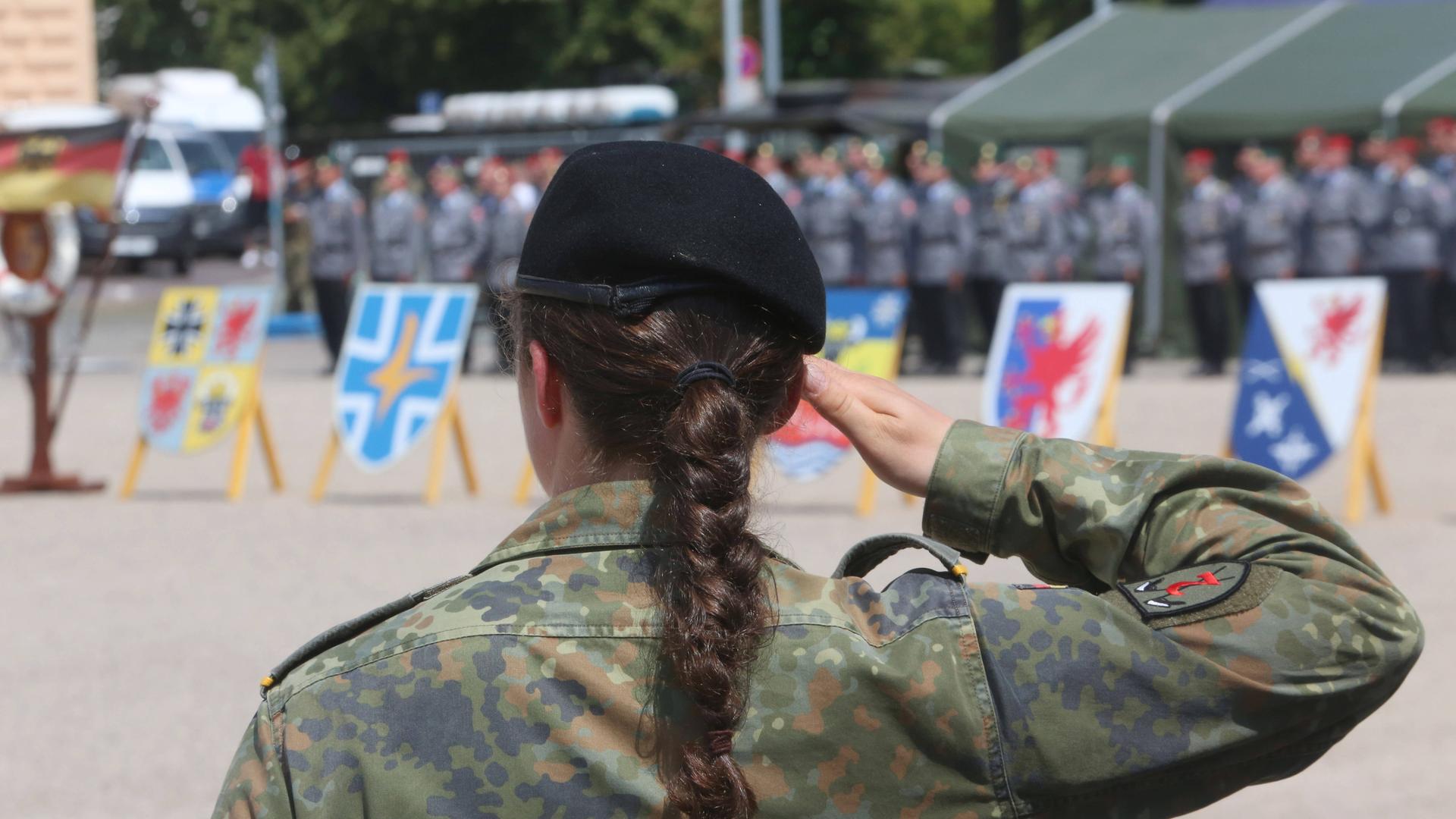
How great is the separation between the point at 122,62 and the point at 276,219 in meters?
30.3

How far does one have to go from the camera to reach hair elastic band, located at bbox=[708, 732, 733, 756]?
4.65ft

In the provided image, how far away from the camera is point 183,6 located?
48.6m

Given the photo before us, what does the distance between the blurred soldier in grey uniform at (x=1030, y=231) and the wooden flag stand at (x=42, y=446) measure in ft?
29.5

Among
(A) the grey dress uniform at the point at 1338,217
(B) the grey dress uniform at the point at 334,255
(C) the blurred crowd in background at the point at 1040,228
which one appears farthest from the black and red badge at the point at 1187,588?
(B) the grey dress uniform at the point at 334,255

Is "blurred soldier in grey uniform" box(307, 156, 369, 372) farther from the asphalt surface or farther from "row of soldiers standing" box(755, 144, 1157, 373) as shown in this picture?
"row of soldiers standing" box(755, 144, 1157, 373)

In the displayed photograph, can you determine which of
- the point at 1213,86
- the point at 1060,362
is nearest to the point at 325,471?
the point at 1060,362

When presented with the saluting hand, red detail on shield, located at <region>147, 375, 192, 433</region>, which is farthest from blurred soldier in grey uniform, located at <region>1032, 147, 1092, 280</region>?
the saluting hand

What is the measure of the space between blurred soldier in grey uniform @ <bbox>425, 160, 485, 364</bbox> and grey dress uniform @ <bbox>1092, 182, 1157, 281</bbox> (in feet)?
18.9

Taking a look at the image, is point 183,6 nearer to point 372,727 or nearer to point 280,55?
point 280,55

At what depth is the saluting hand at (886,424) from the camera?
165cm

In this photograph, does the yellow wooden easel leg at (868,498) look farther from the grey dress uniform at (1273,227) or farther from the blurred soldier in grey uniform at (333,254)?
the blurred soldier in grey uniform at (333,254)

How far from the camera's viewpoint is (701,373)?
1.45 meters

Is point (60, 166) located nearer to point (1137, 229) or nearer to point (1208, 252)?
point (1137, 229)

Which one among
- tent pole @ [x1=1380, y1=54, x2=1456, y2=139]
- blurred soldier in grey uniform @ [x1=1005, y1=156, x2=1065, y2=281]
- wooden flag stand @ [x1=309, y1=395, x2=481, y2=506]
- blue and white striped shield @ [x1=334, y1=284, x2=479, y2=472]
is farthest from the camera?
blurred soldier in grey uniform @ [x1=1005, y1=156, x2=1065, y2=281]
